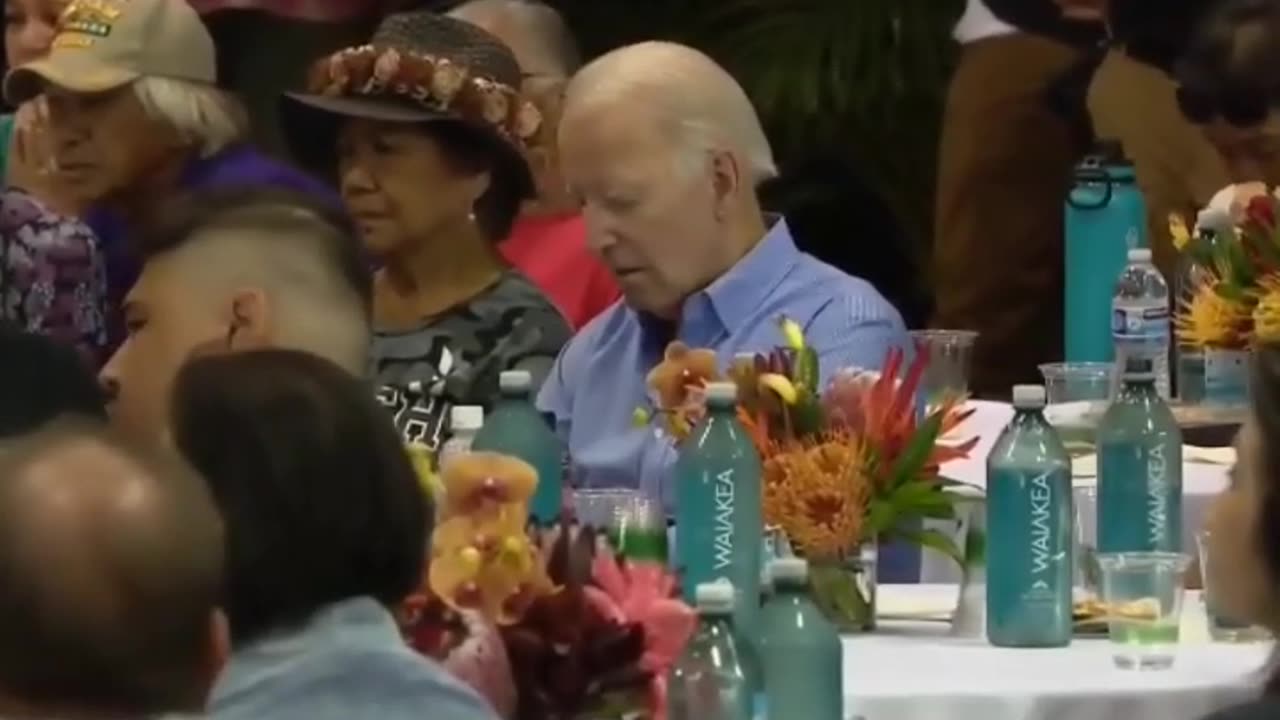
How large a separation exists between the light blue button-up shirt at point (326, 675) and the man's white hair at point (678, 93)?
6.33 feet

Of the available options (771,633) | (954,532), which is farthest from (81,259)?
(771,633)

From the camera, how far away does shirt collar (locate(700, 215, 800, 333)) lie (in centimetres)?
418

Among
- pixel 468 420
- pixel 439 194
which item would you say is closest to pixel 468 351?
pixel 439 194

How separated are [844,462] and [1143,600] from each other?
1.15 feet

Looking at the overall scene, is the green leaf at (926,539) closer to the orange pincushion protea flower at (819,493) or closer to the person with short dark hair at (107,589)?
the orange pincushion protea flower at (819,493)

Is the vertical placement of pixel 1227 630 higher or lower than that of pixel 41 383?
lower

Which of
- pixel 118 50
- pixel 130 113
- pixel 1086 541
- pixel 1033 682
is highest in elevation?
pixel 118 50

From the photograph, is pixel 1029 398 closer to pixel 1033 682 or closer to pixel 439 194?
pixel 1033 682

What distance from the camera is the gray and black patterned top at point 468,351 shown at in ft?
14.6

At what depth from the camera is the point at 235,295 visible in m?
3.30

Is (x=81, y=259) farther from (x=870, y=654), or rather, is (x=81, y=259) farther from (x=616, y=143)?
(x=870, y=654)

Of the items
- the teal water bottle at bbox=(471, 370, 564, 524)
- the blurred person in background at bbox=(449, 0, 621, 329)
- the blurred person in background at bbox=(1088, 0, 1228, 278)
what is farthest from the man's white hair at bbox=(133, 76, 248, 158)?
the teal water bottle at bbox=(471, 370, 564, 524)

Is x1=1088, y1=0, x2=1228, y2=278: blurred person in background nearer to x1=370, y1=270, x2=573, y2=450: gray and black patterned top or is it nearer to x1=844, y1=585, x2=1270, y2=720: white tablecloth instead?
x1=370, y1=270, x2=573, y2=450: gray and black patterned top

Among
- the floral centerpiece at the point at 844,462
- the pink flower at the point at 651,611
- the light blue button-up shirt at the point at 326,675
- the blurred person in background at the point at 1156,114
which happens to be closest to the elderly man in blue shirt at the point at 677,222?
the floral centerpiece at the point at 844,462
